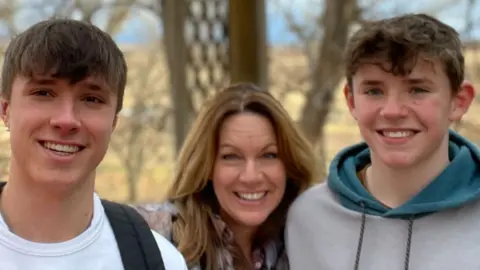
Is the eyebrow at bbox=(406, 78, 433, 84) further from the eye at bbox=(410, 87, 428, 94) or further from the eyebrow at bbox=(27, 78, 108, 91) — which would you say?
the eyebrow at bbox=(27, 78, 108, 91)

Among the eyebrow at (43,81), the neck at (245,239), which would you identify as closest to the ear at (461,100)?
the neck at (245,239)

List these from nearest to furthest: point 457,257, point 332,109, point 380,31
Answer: point 457,257 < point 380,31 < point 332,109

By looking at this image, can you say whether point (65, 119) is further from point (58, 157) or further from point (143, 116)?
point (143, 116)

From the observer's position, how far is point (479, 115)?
4699mm

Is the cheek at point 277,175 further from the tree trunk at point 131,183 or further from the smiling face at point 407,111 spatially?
the tree trunk at point 131,183

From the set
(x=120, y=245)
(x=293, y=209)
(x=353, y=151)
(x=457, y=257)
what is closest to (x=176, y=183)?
(x=293, y=209)

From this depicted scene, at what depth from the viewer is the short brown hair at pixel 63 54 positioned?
136 centimetres

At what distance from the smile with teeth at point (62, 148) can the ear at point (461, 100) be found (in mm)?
1086

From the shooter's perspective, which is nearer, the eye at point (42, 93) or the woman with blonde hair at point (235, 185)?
the eye at point (42, 93)

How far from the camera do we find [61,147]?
137 centimetres

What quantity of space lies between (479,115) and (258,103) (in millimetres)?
3042

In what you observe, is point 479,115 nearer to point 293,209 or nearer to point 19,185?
point 293,209

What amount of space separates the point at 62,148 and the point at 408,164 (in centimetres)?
97

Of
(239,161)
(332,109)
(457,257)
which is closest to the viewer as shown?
(457,257)
